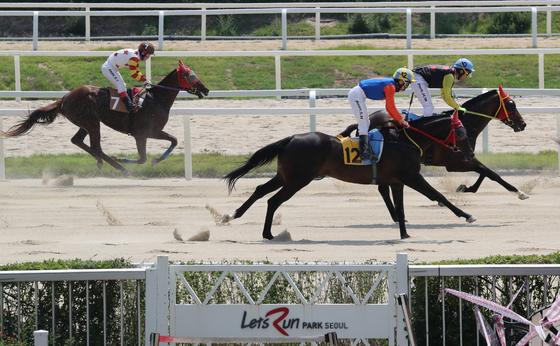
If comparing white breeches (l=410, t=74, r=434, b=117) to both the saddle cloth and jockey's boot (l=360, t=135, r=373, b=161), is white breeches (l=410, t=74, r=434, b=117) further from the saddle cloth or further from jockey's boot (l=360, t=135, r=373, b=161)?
jockey's boot (l=360, t=135, r=373, b=161)

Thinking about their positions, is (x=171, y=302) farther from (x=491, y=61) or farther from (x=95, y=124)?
(x=491, y=61)

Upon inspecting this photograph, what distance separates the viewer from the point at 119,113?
16656 mm

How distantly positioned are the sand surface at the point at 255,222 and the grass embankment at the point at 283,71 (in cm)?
499

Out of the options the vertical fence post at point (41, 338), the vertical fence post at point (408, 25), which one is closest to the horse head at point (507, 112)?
the vertical fence post at point (408, 25)

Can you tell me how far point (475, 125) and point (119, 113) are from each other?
14.8ft

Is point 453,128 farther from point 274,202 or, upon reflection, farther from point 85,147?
point 85,147

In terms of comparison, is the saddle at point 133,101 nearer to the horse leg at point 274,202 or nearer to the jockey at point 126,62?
the jockey at point 126,62

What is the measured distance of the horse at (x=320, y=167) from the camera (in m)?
12.2

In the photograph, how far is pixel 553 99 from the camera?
66.9 ft

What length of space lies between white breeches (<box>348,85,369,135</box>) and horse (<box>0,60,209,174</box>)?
4019 mm

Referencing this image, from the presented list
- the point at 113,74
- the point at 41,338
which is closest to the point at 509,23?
the point at 113,74

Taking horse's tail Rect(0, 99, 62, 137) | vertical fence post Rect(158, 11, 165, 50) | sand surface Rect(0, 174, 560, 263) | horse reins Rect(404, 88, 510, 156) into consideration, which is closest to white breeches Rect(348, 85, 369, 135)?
horse reins Rect(404, 88, 510, 156)

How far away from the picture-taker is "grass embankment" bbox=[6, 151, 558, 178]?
17125 millimetres

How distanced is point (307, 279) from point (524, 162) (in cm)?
1010
